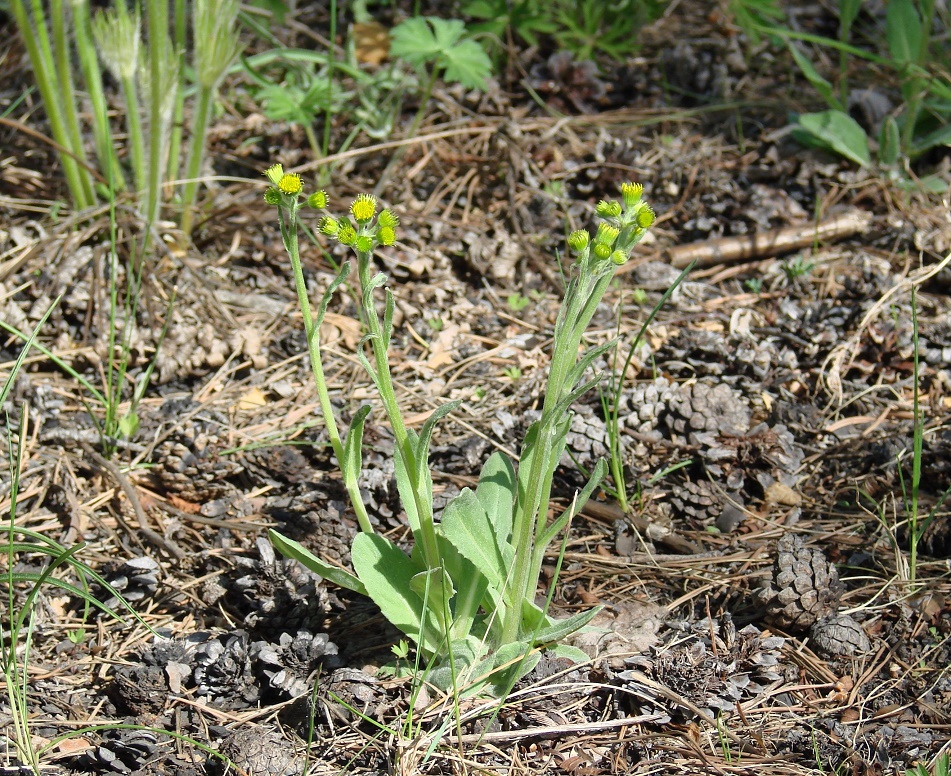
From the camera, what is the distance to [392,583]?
1.78 m

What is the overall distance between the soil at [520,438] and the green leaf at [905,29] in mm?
377

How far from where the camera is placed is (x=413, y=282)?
312 centimetres

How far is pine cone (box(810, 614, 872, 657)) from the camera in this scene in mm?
1922

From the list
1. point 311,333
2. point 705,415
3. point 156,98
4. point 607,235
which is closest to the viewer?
point 607,235

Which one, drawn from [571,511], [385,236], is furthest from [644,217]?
[571,511]

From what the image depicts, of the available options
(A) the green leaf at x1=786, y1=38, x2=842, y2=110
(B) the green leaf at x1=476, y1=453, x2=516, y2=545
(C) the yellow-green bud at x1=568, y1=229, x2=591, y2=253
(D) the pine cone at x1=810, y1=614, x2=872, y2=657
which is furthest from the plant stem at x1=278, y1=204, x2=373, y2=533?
(A) the green leaf at x1=786, y1=38, x2=842, y2=110

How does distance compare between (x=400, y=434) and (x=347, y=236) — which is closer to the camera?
(x=347, y=236)

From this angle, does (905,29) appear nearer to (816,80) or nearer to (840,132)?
(816,80)

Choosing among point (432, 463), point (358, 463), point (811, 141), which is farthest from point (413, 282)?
point (811, 141)

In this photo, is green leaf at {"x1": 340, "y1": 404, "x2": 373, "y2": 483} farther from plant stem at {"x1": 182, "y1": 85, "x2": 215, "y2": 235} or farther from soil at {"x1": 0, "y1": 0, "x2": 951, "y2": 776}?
plant stem at {"x1": 182, "y1": 85, "x2": 215, "y2": 235}

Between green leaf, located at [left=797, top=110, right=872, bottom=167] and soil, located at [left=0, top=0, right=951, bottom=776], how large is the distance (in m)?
0.09

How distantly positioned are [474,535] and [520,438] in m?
0.79

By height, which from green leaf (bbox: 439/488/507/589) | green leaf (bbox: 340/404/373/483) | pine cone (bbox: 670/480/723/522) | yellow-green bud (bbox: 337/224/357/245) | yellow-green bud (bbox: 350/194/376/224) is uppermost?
yellow-green bud (bbox: 350/194/376/224)

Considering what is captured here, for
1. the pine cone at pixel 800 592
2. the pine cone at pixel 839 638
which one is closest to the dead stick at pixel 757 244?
the pine cone at pixel 800 592
